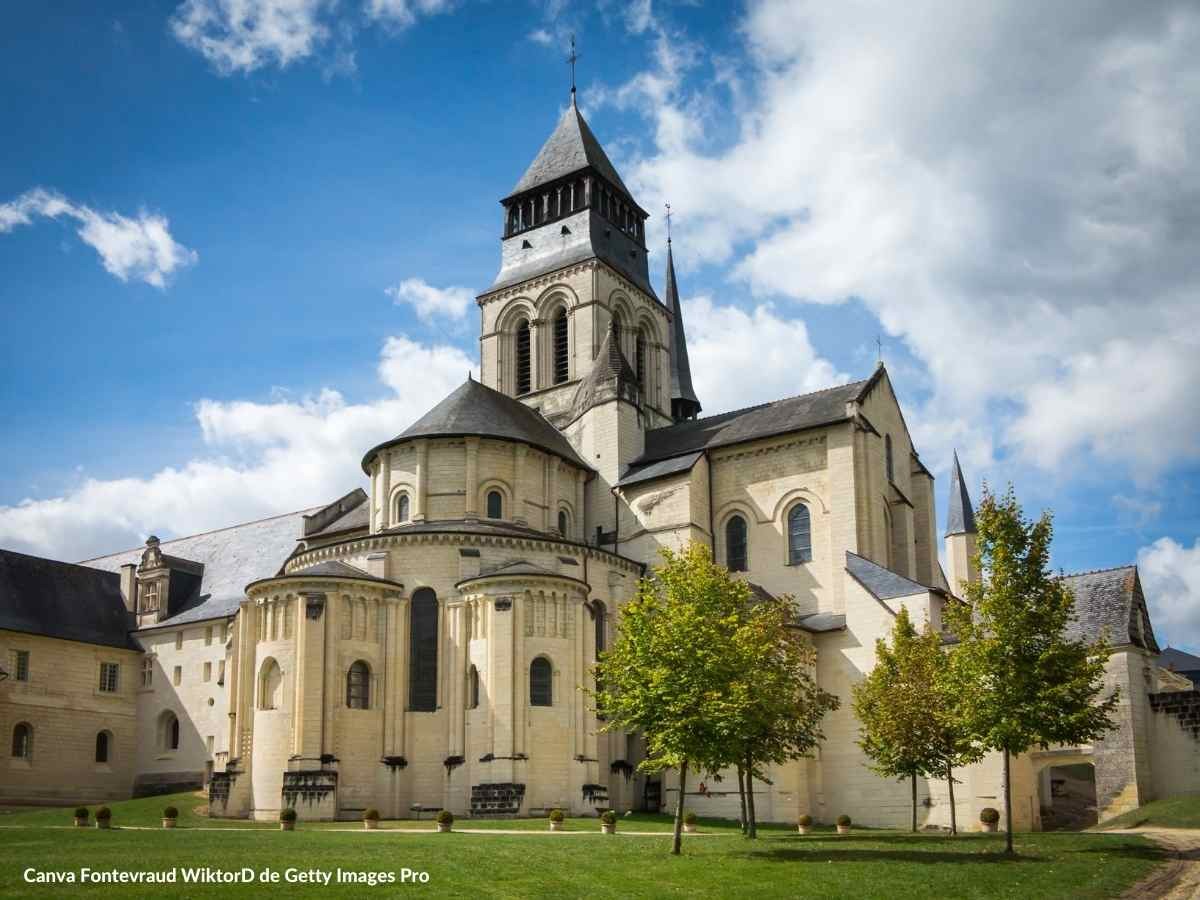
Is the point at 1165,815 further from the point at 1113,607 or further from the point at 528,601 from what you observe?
the point at 528,601

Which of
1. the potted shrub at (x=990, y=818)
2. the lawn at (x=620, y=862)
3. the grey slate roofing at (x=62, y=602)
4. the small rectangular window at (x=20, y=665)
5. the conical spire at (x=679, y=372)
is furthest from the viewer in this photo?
the conical spire at (x=679, y=372)

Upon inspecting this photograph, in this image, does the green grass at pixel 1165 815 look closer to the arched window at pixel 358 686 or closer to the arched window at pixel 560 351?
the arched window at pixel 358 686

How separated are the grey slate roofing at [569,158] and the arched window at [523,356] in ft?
25.4

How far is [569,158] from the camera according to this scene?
62.9 metres

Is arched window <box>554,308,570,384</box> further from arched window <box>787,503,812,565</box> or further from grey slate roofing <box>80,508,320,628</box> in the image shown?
arched window <box>787,503,812,565</box>

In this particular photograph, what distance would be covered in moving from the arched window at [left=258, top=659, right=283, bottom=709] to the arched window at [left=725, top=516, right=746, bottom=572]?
17.9 m

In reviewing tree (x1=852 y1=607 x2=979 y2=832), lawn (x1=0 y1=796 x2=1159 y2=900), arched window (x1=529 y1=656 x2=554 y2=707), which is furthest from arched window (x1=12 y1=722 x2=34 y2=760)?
tree (x1=852 y1=607 x2=979 y2=832)

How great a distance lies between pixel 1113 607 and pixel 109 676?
44.9m

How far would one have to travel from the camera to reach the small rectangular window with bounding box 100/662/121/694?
56.6 meters

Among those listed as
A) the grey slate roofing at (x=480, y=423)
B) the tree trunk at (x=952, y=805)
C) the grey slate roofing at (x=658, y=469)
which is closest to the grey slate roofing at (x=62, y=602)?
the grey slate roofing at (x=480, y=423)

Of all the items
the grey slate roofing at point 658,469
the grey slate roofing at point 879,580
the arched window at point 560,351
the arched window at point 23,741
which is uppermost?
the arched window at point 560,351

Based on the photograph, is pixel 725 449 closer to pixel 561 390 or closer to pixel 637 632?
pixel 561 390

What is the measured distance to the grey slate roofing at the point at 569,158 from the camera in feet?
204

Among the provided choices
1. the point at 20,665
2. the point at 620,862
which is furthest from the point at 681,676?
the point at 20,665
